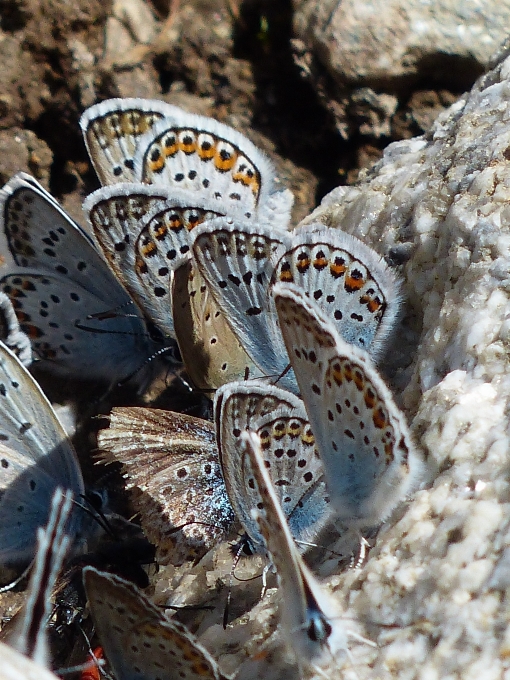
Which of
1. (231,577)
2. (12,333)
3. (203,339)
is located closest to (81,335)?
(12,333)

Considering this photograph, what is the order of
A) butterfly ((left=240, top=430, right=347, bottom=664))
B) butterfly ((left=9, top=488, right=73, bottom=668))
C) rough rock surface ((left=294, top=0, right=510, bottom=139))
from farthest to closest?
1. rough rock surface ((left=294, top=0, right=510, bottom=139))
2. butterfly ((left=240, top=430, right=347, bottom=664))
3. butterfly ((left=9, top=488, right=73, bottom=668))

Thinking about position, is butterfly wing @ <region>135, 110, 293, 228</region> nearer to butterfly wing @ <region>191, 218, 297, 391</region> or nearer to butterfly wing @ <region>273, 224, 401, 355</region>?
butterfly wing @ <region>191, 218, 297, 391</region>

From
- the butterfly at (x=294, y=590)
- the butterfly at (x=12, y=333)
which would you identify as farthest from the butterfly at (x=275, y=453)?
the butterfly at (x=12, y=333)

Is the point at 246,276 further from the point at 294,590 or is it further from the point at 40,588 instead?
the point at 40,588

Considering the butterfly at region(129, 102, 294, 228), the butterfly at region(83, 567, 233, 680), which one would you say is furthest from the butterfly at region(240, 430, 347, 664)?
the butterfly at region(129, 102, 294, 228)

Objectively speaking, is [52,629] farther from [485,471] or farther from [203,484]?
[485,471]

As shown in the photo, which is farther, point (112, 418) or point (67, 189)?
point (67, 189)

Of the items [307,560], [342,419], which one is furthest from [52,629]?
[342,419]
